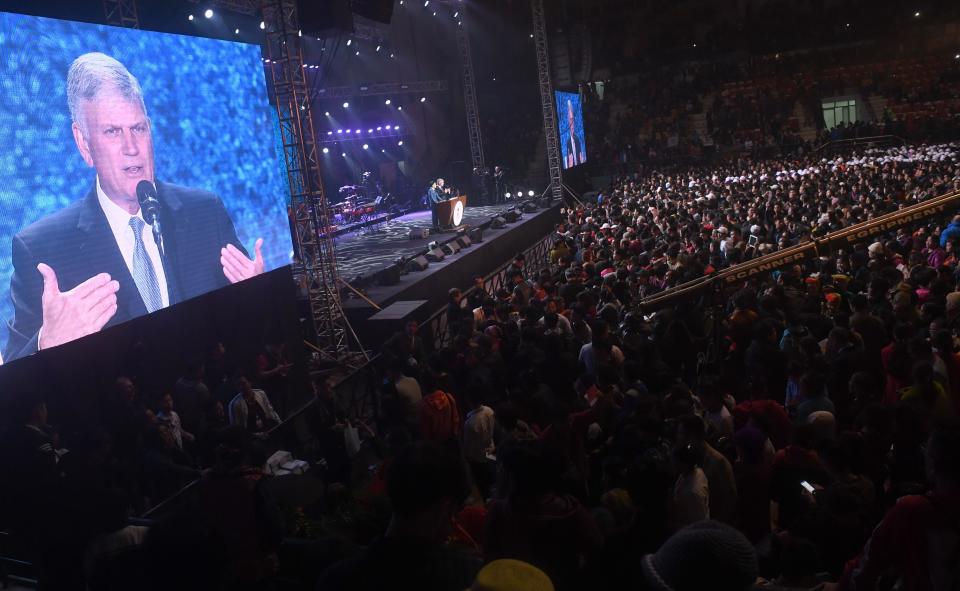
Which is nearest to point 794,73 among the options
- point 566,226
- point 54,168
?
point 566,226

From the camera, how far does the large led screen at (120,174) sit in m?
6.22

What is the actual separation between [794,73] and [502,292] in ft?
94.8

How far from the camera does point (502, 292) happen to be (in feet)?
28.6

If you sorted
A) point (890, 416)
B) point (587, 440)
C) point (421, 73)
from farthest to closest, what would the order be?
point (421, 73) < point (587, 440) < point (890, 416)

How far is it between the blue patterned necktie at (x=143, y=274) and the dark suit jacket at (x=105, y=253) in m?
0.09

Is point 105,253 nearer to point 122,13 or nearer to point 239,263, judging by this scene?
point 239,263

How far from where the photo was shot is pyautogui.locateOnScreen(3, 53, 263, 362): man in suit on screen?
6379mm

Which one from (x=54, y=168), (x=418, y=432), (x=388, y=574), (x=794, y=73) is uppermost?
(x=794, y=73)

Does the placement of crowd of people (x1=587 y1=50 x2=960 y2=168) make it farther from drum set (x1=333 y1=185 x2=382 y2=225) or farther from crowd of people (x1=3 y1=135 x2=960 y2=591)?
crowd of people (x1=3 y1=135 x2=960 y2=591)

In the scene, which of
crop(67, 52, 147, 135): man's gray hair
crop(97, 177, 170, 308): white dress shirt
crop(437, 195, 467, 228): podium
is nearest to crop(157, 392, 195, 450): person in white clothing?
crop(97, 177, 170, 308): white dress shirt

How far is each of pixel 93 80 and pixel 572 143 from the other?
1945 centimetres

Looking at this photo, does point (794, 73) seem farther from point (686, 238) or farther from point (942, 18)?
point (686, 238)

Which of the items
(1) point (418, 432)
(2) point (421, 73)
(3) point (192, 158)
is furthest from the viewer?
(2) point (421, 73)

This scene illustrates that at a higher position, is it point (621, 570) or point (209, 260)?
point (209, 260)
